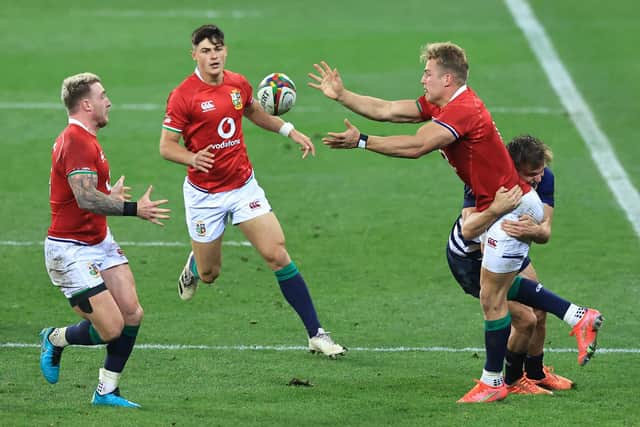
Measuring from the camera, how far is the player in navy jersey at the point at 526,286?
9039 millimetres

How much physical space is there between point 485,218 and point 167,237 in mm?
5945

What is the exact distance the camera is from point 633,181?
16.2 metres

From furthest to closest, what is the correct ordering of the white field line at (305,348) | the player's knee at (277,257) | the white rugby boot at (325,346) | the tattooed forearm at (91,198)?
the white field line at (305,348)
the player's knee at (277,257)
the white rugby boot at (325,346)
the tattooed forearm at (91,198)

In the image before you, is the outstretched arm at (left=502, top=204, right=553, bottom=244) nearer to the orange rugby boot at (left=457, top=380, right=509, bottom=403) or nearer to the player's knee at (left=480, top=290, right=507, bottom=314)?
the player's knee at (left=480, top=290, right=507, bottom=314)

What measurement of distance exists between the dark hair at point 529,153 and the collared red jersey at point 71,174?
298cm

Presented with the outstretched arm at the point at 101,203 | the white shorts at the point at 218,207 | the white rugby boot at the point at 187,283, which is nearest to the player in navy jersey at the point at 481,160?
the outstretched arm at the point at 101,203

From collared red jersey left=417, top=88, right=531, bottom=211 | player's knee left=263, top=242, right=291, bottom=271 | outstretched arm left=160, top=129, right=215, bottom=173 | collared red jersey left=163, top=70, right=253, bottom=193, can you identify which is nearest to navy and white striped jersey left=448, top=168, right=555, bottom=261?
collared red jersey left=417, top=88, right=531, bottom=211

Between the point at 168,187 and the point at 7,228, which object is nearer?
the point at 7,228

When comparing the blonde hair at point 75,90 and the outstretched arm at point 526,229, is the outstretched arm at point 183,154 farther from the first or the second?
the outstretched arm at point 526,229

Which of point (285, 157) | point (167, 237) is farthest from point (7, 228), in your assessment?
point (285, 157)

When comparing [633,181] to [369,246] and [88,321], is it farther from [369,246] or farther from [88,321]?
[88,321]

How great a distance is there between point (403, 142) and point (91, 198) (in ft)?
7.26

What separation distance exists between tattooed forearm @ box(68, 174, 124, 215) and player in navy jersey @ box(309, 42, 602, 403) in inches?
61.1

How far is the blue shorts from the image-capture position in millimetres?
9375
